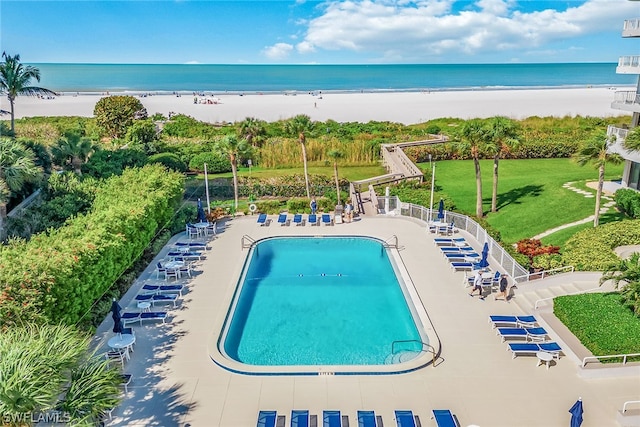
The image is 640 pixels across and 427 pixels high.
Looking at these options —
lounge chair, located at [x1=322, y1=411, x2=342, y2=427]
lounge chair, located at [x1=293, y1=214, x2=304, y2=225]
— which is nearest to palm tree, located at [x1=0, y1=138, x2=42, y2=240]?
lounge chair, located at [x1=293, y1=214, x2=304, y2=225]

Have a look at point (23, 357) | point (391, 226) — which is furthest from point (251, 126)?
point (23, 357)

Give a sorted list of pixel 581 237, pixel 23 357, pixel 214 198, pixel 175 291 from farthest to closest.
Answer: pixel 214 198 → pixel 581 237 → pixel 175 291 → pixel 23 357

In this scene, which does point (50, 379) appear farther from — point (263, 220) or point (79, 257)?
point (263, 220)

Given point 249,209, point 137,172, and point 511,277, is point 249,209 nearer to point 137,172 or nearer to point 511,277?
point 137,172

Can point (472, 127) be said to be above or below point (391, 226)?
above

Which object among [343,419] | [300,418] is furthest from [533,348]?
[300,418]
